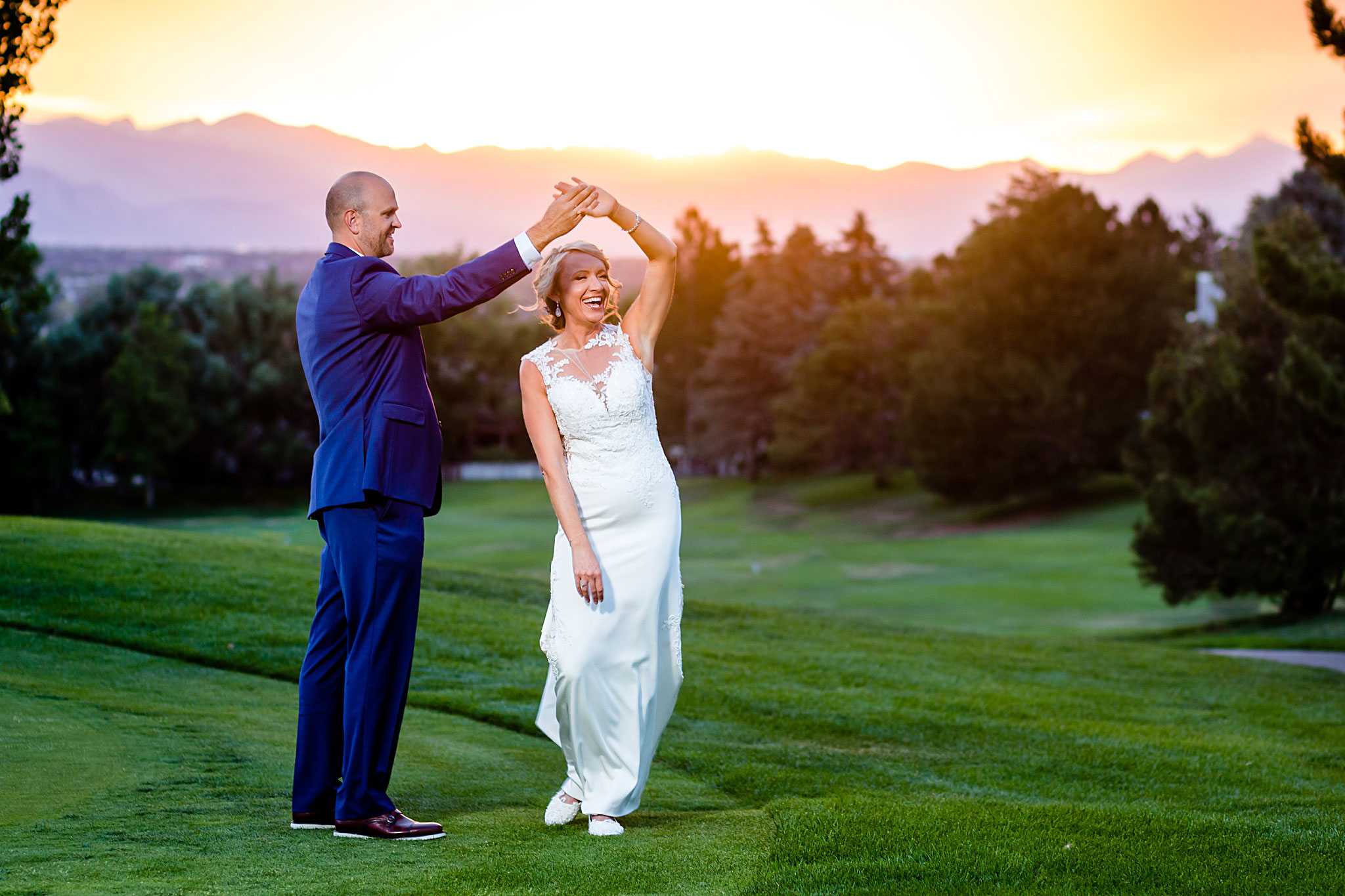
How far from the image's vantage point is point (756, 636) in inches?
581

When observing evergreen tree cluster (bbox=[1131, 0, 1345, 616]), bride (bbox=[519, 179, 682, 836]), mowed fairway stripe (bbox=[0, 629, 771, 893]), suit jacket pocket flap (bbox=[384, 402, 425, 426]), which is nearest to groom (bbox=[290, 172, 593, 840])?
suit jacket pocket flap (bbox=[384, 402, 425, 426])

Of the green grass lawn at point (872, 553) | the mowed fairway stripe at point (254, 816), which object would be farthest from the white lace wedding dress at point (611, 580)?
the green grass lawn at point (872, 553)

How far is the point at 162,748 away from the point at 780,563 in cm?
3364

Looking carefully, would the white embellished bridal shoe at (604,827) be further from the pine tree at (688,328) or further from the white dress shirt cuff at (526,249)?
the pine tree at (688,328)

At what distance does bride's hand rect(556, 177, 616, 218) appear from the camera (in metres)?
5.34

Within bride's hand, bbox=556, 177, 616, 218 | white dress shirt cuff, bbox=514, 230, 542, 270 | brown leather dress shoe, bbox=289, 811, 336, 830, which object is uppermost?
bride's hand, bbox=556, 177, 616, 218

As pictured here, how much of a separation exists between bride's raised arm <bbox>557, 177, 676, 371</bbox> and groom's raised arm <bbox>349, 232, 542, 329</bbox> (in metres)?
0.66

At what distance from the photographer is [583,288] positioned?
5453 millimetres

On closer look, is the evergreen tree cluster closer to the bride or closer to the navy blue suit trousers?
the bride

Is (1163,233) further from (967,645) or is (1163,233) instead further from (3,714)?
(3,714)

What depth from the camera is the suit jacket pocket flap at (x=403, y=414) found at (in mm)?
5031

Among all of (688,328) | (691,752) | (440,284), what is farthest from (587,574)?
(688,328)

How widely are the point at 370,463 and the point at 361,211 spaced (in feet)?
3.23

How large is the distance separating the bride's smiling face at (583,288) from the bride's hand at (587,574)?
92 cm
